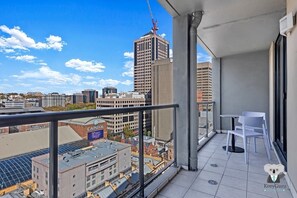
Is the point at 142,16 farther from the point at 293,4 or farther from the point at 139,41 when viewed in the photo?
the point at 293,4

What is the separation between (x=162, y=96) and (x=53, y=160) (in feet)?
6.38

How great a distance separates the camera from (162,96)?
9.13ft

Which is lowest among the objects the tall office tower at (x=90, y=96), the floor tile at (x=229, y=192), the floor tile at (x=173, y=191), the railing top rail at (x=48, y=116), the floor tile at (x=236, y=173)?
the floor tile at (x=173, y=191)

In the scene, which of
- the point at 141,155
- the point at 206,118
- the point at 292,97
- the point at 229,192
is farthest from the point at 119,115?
the point at 206,118

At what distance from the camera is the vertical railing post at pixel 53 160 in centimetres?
105

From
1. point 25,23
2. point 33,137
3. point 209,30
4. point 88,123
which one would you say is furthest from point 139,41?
point 33,137

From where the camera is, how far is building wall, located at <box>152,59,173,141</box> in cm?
231

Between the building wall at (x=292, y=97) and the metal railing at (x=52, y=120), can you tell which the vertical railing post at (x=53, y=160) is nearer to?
the metal railing at (x=52, y=120)

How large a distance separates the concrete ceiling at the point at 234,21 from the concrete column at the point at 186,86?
228 millimetres

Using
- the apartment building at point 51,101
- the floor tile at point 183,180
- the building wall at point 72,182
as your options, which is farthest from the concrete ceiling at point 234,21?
the floor tile at point 183,180

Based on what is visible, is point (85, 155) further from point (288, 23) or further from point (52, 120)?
point (288, 23)

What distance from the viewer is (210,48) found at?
444 centimetres

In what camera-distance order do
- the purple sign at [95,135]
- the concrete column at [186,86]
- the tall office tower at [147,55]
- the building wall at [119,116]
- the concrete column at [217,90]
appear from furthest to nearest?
the concrete column at [217,90]
the tall office tower at [147,55]
the concrete column at [186,86]
the building wall at [119,116]
the purple sign at [95,135]

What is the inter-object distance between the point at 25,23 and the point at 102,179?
13.4ft
